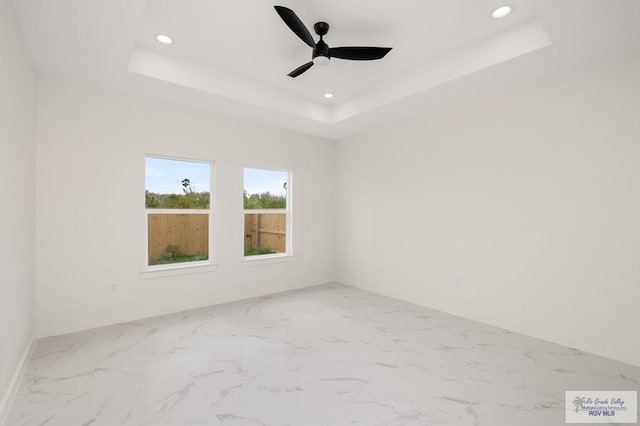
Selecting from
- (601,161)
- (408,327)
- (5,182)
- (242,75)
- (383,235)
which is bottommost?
(408,327)

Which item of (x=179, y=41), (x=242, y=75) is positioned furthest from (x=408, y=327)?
(x=179, y=41)

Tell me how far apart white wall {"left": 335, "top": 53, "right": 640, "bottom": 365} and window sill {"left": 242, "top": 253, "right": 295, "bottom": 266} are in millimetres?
1486

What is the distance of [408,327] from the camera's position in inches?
134

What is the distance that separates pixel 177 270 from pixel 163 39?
2563 mm

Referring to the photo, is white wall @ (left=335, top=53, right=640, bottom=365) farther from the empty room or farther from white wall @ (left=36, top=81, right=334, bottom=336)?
white wall @ (left=36, top=81, right=334, bottom=336)

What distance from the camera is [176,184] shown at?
3996mm

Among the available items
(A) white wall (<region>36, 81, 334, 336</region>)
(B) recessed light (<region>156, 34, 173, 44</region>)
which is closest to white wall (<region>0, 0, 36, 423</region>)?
(A) white wall (<region>36, 81, 334, 336</region>)

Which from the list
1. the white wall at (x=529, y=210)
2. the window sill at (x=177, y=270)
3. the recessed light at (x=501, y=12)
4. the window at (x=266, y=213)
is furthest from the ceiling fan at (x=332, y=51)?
the window sill at (x=177, y=270)

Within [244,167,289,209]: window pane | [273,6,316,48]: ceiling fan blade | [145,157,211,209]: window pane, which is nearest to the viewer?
[273,6,316,48]: ceiling fan blade

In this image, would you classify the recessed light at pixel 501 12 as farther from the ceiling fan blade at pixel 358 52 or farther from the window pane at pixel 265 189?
the window pane at pixel 265 189

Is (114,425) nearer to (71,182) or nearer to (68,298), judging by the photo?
(68,298)

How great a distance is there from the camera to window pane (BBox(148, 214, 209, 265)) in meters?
3.84

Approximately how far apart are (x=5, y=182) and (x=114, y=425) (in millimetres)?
1648

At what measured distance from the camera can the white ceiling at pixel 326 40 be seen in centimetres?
222
